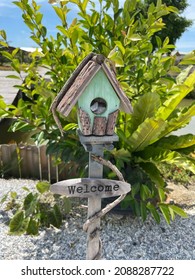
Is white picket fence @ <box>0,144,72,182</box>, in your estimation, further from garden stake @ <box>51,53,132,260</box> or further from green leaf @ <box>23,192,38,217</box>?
garden stake @ <box>51,53,132,260</box>

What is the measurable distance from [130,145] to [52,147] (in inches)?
24.8

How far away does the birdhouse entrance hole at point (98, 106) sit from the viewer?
132 cm

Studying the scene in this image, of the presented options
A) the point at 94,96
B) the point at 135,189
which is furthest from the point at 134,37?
the point at 135,189

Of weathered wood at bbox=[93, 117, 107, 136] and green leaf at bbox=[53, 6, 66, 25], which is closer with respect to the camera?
weathered wood at bbox=[93, 117, 107, 136]

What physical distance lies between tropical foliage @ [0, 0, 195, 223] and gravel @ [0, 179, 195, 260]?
241 mm

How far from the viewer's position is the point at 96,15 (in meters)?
2.04

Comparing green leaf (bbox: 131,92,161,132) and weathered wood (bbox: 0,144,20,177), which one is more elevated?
green leaf (bbox: 131,92,161,132)

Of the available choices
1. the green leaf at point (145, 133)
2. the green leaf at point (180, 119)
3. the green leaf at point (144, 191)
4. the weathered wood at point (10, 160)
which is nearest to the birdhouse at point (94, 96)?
the green leaf at point (145, 133)

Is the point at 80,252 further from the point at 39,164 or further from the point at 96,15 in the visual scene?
the point at 96,15

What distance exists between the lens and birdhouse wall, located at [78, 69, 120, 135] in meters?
1.29

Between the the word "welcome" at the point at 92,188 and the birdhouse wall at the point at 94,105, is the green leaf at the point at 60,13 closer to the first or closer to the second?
the birdhouse wall at the point at 94,105

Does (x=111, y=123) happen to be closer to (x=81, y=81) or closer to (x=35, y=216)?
(x=81, y=81)

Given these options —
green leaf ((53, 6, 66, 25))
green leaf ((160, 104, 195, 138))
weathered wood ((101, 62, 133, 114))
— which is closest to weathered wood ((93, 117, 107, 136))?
weathered wood ((101, 62, 133, 114))
